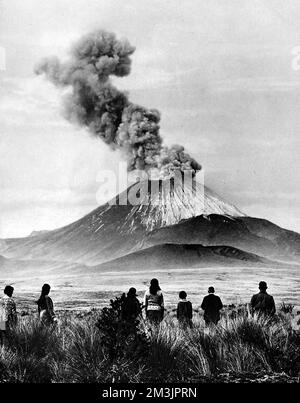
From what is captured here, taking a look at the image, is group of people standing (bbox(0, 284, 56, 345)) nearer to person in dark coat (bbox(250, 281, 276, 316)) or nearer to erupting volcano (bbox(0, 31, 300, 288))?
person in dark coat (bbox(250, 281, 276, 316))

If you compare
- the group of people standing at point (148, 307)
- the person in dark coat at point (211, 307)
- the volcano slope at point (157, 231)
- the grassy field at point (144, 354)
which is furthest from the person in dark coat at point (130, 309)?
the volcano slope at point (157, 231)

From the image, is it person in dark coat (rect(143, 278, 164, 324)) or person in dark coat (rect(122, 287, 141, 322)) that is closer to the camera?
person in dark coat (rect(122, 287, 141, 322))

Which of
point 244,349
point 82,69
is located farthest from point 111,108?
point 244,349

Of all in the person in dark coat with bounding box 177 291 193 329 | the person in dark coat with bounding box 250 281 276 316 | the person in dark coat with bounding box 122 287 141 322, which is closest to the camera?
the person in dark coat with bounding box 122 287 141 322

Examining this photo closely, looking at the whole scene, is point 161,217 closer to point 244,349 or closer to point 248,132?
point 248,132

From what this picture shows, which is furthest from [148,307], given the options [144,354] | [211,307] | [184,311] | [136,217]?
[136,217]

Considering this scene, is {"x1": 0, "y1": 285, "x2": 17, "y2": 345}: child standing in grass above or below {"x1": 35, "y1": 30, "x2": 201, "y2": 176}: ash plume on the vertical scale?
below

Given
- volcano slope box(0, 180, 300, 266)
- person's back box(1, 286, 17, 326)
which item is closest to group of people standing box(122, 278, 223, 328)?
person's back box(1, 286, 17, 326)
